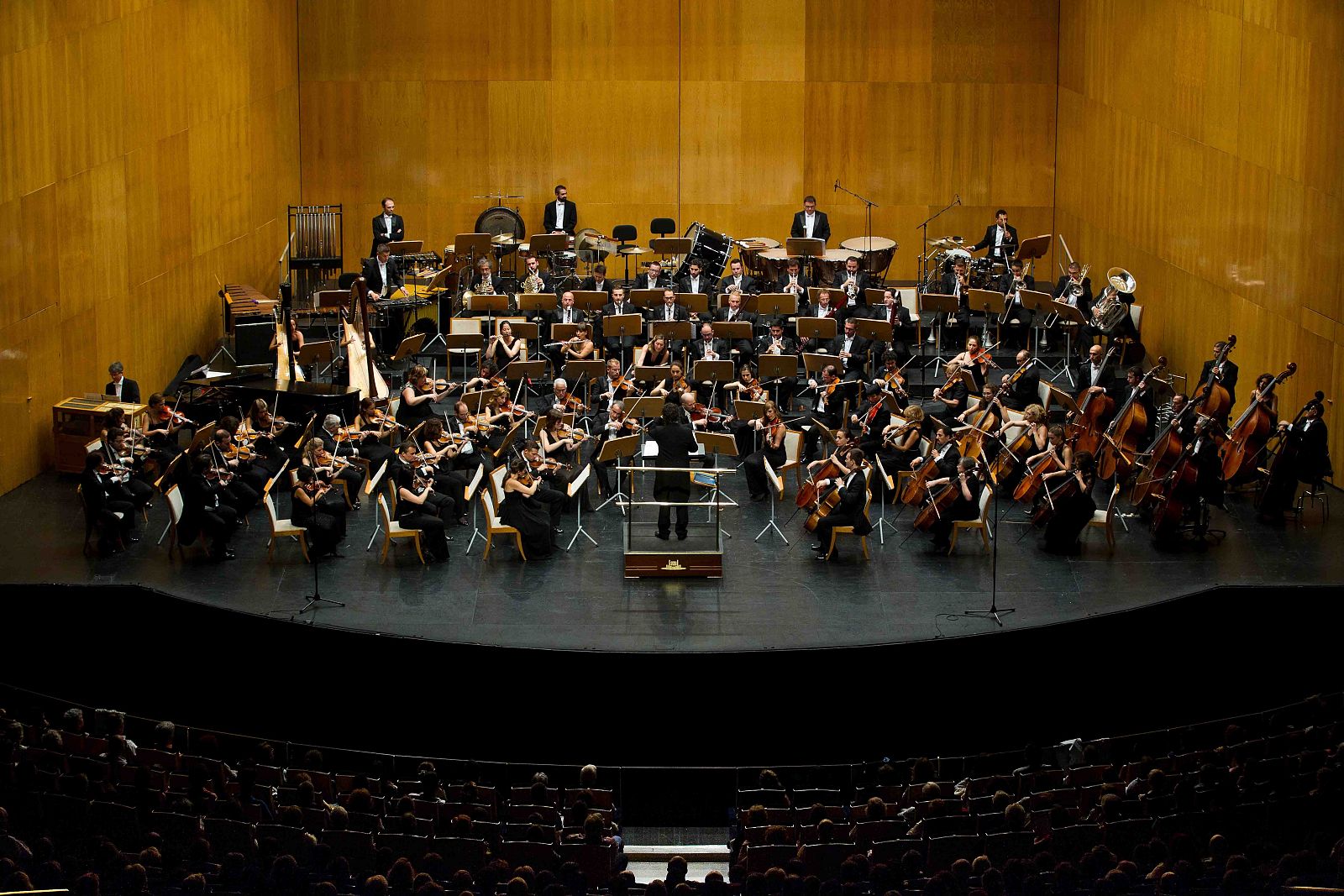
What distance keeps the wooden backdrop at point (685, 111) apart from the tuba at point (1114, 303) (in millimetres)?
5104

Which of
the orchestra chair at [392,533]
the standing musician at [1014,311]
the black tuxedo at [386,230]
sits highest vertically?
the black tuxedo at [386,230]

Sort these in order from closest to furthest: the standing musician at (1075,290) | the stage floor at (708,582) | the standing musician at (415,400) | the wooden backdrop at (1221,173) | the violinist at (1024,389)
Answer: the stage floor at (708,582) → the wooden backdrop at (1221,173) → the standing musician at (415,400) → the violinist at (1024,389) → the standing musician at (1075,290)

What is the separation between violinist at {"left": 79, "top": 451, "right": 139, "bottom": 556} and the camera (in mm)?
15234

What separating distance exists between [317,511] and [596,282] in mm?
5603

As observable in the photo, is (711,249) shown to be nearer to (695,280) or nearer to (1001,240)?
(695,280)

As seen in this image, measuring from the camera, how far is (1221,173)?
1872cm

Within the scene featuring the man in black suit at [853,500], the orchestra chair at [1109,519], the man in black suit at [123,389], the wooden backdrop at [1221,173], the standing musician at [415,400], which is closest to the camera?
the man in black suit at [853,500]

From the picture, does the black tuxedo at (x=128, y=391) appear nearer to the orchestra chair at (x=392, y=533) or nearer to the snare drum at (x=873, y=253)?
the orchestra chair at (x=392, y=533)

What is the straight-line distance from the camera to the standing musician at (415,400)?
17.4 m

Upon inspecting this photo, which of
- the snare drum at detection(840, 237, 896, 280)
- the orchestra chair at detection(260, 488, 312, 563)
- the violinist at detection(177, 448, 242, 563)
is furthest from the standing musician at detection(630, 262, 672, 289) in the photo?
the violinist at detection(177, 448, 242, 563)

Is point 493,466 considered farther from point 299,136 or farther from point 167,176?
point 299,136

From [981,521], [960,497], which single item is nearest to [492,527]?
[960,497]

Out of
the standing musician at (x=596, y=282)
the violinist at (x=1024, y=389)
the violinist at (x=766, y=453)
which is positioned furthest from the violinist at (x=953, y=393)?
the standing musician at (x=596, y=282)

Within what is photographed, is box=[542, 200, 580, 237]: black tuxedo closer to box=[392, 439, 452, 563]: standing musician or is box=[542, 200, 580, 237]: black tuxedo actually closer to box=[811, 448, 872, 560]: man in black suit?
box=[392, 439, 452, 563]: standing musician
